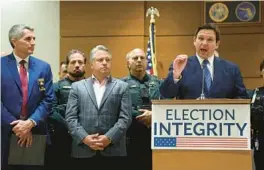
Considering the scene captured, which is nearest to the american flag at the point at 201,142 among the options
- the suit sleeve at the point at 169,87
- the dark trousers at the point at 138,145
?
the suit sleeve at the point at 169,87

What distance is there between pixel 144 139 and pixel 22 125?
106 centimetres

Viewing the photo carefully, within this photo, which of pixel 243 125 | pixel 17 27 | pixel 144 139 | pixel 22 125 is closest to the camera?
pixel 243 125

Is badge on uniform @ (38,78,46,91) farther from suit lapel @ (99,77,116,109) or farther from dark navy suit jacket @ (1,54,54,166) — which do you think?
suit lapel @ (99,77,116,109)

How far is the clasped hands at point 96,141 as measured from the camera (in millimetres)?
2924

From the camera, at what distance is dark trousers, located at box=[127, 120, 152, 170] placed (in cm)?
349

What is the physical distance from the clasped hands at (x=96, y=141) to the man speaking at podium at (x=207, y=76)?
1.92ft

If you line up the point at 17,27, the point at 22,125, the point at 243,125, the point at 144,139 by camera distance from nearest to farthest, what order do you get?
the point at 243,125
the point at 22,125
the point at 17,27
the point at 144,139

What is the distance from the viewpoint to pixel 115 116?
→ 10.1ft

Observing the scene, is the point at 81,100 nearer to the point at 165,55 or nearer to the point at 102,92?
the point at 102,92

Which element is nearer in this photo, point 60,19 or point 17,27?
point 17,27

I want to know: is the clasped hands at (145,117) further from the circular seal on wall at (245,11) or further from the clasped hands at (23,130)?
the circular seal on wall at (245,11)

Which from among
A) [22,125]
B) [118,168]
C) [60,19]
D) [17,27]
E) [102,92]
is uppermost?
[60,19]

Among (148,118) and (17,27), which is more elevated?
(17,27)

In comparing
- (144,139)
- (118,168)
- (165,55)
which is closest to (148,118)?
(144,139)
